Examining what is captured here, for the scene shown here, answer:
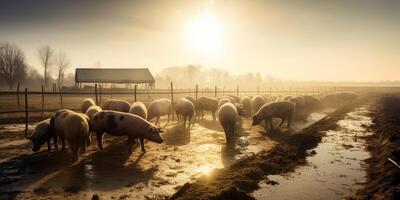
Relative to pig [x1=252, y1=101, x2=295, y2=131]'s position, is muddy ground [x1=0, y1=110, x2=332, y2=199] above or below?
below

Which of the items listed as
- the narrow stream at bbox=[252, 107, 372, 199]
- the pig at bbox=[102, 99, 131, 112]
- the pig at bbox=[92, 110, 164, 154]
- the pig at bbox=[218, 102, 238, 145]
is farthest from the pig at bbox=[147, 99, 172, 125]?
the narrow stream at bbox=[252, 107, 372, 199]

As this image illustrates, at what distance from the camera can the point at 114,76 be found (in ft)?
200

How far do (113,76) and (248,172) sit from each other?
185 feet

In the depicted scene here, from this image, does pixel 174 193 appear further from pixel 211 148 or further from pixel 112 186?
pixel 211 148

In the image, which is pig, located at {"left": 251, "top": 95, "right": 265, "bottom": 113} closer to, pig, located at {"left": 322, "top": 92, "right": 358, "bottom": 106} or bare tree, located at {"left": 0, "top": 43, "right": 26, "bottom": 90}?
pig, located at {"left": 322, "top": 92, "right": 358, "bottom": 106}

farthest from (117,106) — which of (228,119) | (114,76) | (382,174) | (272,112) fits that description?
(114,76)

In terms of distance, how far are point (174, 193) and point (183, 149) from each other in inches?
185

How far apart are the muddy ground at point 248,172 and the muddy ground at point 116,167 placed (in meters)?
0.45

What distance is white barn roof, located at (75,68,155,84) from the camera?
5981 centimetres

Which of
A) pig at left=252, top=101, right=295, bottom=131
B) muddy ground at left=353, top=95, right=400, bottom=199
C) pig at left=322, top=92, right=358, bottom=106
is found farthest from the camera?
pig at left=322, top=92, right=358, bottom=106

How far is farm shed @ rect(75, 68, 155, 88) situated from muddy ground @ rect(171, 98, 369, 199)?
49.7 meters

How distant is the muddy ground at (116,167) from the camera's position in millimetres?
7176

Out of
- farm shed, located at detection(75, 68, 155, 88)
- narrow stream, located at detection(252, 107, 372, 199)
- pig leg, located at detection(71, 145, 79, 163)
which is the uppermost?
farm shed, located at detection(75, 68, 155, 88)

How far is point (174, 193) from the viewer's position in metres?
7.12
